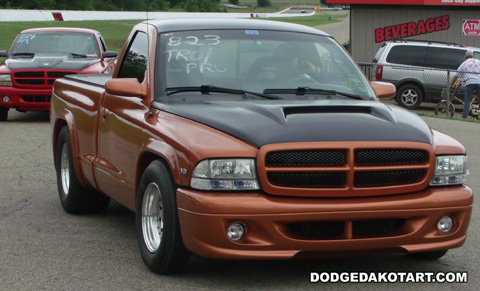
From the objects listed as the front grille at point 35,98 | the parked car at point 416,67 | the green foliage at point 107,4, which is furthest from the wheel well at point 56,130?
the green foliage at point 107,4

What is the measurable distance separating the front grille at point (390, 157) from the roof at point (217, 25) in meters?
1.86

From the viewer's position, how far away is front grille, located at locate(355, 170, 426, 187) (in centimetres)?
520

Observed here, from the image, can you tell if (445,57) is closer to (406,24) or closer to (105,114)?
(406,24)

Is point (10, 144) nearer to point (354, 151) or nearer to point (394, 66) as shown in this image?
point (354, 151)

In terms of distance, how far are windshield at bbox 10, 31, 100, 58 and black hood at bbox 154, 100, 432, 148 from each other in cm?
1173

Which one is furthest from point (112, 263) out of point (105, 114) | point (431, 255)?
point (431, 255)

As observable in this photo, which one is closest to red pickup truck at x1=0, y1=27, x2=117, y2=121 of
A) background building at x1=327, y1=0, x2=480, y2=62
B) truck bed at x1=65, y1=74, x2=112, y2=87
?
truck bed at x1=65, y1=74, x2=112, y2=87

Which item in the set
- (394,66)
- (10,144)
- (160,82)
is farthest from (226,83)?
(394,66)

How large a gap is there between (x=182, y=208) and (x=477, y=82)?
17.3 m

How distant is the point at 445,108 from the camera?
22.2 metres

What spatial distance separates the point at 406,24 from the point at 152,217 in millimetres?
29470

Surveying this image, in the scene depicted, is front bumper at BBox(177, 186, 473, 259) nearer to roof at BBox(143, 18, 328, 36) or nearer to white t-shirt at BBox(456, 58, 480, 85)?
roof at BBox(143, 18, 328, 36)

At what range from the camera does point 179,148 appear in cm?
528

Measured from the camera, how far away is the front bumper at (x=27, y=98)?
52.5 feet
